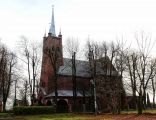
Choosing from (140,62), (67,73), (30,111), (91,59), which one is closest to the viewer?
(140,62)

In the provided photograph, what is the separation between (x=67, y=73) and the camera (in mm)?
69812

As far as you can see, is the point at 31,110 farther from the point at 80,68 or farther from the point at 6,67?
the point at 80,68

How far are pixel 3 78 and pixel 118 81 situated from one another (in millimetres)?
19778

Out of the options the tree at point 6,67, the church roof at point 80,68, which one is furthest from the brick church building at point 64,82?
the tree at point 6,67

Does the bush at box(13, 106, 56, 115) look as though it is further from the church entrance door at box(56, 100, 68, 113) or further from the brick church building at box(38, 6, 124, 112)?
the brick church building at box(38, 6, 124, 112)

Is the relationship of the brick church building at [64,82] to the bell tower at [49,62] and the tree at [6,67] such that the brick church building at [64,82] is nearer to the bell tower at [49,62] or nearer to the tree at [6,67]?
the bell tower at [49,62]

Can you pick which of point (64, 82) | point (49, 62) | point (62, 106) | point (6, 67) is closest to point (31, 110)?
point (6, 67)

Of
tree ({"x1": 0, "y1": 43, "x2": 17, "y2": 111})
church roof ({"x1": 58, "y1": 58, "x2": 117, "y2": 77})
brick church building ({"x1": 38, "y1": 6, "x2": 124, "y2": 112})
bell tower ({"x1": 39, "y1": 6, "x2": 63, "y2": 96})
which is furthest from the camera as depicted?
bell tower ({"x1": 39, "y1": 6, "x2": 63, "y2": 96})

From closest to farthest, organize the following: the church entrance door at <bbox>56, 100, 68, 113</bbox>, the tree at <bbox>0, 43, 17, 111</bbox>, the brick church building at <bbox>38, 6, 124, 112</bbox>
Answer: the tree at <bbox>0, 43, 17, 111</bbox>
the church entrance door at <bbox>56, 100, 68, 113</bbox>
the brick church building at <bbox>38, 6, 124, 112</bbox>

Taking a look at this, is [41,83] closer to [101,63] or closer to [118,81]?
[101,63]

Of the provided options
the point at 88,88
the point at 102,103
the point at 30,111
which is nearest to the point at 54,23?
the point at 88,88

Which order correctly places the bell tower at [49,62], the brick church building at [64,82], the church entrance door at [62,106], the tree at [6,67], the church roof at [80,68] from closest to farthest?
the tree at [6,67] → the church entrance door at [62,106] → the church roof at [80,68] → the brick church building at [64,82] → the bell tower at [49,62]

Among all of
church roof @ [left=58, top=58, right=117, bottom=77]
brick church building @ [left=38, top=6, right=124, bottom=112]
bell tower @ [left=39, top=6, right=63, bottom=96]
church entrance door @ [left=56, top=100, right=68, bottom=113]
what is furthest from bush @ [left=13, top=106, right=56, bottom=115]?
bell tower @ [left=39, top=6, right=63, bottom=96]

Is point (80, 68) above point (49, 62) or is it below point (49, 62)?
below
